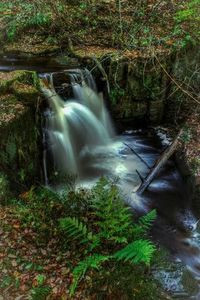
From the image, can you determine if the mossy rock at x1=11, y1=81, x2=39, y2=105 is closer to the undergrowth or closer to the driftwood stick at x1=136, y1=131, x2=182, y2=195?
the undergrowth

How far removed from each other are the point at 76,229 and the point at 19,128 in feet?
10.1

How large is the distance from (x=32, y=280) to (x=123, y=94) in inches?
288

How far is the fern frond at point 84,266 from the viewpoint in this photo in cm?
450

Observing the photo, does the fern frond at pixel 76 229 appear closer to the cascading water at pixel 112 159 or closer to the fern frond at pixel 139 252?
the fern frond at pixel 139 252

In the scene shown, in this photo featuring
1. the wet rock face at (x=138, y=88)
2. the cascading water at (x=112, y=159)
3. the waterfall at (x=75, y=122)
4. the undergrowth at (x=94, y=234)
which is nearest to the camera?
the undergrowth at (x=94, y=234)

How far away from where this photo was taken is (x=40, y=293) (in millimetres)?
4496

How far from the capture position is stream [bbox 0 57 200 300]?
644cm

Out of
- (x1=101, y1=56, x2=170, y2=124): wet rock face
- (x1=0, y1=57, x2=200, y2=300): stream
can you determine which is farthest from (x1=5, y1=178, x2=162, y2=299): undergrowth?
(x1=101, y1=56, x2=170, y2=124): wet rock face

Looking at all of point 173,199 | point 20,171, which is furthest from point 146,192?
point 20,171

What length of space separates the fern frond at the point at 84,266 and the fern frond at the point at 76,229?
14.0 inches

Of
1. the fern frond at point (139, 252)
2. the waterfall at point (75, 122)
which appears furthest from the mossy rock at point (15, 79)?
the fern frond at point (139, 252)

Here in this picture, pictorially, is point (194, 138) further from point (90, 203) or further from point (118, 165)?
point (90, 203)

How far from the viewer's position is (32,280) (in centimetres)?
483

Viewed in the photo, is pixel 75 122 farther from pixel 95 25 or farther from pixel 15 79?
pixel 95 25
